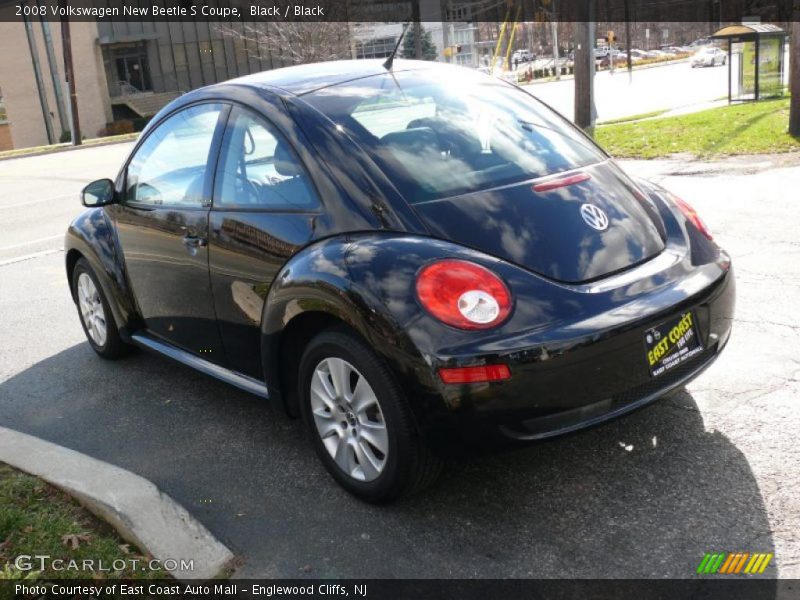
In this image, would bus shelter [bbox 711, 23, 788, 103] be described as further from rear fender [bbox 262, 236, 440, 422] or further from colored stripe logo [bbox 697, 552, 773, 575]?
colored stripe logo [bbox 697, 552, 773, 575]

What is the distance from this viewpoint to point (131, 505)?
3451mm

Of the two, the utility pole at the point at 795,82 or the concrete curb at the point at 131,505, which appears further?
the utility pole at the point at 795,82

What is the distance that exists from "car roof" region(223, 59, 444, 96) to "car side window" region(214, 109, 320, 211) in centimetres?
23

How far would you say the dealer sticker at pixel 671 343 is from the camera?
3.17 metres

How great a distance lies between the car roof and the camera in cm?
400

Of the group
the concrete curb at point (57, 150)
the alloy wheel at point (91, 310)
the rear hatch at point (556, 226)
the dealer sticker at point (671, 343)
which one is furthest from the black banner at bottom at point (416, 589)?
the concrete curb at point (57, 150)

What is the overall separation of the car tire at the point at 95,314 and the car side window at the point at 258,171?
5.40ft

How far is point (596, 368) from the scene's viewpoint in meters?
3.03

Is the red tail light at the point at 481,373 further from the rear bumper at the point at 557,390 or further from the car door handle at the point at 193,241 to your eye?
the car door handle at the point at 193,241

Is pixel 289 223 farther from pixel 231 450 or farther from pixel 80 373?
pixel 80 373

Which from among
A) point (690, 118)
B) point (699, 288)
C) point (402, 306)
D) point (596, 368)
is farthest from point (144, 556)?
point (690, 118)

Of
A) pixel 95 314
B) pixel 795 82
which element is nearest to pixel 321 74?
pixel 95 314

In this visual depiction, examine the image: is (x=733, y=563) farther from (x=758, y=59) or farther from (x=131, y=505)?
(x=758, y=59)

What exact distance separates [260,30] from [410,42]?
1338 cm
